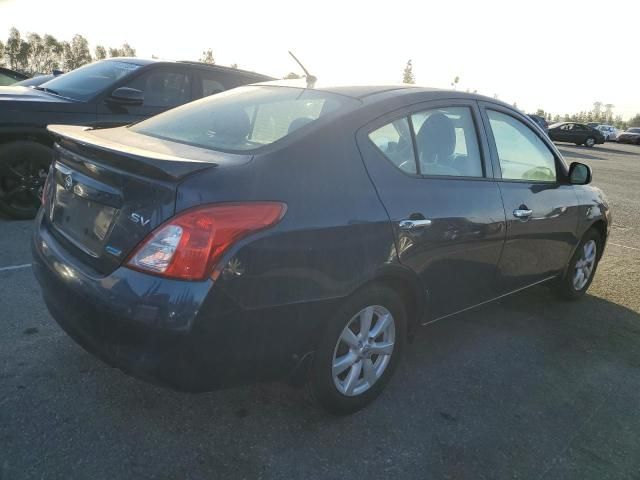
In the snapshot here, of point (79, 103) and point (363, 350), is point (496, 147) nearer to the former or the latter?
point (363, 350)

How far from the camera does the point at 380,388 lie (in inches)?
110

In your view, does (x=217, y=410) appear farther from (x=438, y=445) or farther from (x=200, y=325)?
(x=438, y=445)

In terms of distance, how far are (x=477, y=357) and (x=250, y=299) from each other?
1.96m

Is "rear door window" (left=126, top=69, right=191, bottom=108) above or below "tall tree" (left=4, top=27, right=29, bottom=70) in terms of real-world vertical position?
above

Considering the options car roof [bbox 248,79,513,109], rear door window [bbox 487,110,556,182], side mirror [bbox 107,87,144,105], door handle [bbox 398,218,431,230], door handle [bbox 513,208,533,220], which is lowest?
door handle [bbox 513,208,533,220]

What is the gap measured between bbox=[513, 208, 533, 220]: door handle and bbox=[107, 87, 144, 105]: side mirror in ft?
12.2

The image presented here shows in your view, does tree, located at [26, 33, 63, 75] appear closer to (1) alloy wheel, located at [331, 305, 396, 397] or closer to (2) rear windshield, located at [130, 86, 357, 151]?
(2) rear windshield, located at [130, 86, 357, 151]

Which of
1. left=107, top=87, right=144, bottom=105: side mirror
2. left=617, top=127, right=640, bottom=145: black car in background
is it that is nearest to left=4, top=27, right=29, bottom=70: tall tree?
left=107, top=87, right=144, bottom=105: side mirror

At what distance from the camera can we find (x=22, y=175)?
527 centimetres

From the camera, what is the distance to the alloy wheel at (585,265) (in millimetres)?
4504

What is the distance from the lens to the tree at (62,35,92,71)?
42562 millimetres

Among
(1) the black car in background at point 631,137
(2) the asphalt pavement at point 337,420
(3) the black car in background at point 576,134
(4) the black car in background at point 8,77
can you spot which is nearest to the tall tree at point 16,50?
(4) the black car in background at point 8,77

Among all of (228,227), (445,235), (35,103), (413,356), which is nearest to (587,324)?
(413,356)

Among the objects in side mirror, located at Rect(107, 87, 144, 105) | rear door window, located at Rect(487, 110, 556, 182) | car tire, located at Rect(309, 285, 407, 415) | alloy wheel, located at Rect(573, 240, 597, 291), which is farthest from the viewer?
side mirror, located at Rect(107, 87, 144, 105)
